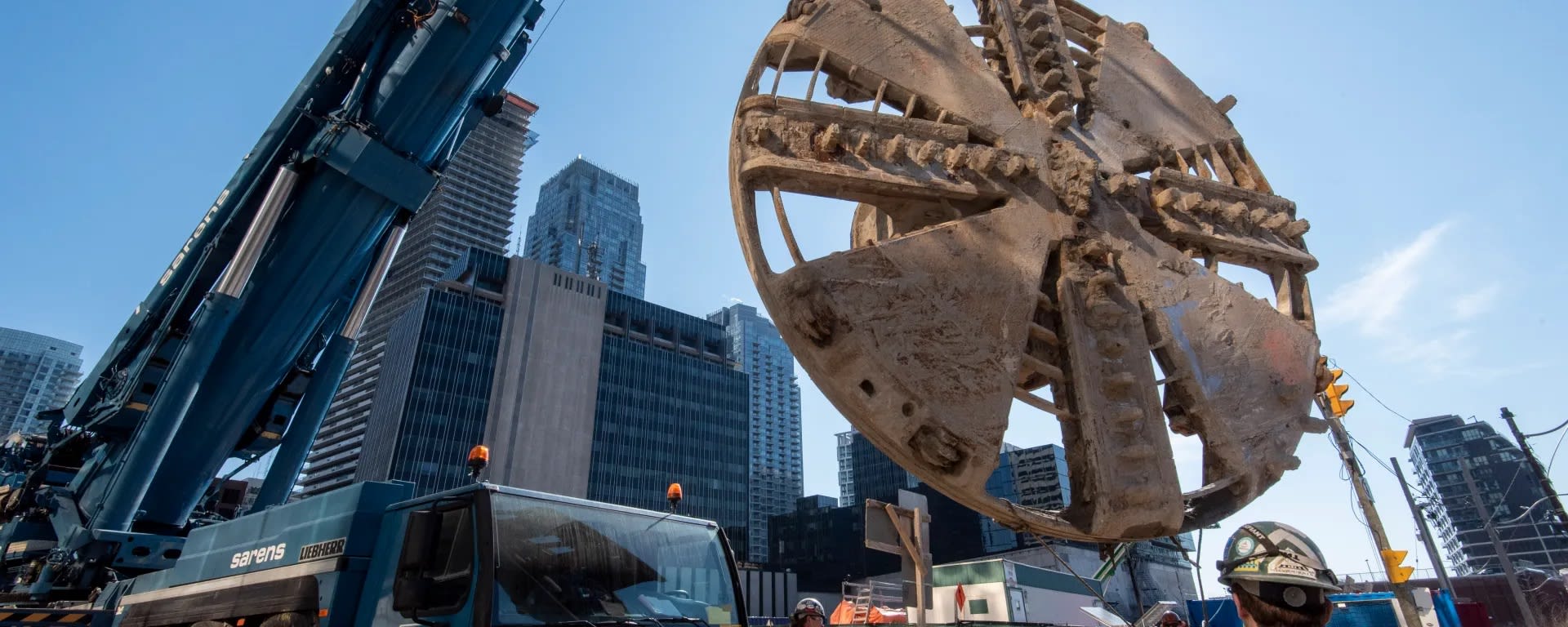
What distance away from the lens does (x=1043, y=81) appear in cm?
545

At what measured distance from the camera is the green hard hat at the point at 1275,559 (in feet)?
6.81

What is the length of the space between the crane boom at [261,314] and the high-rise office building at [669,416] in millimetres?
63439

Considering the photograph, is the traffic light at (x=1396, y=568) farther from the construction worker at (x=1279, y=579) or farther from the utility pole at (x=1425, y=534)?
the construction worker at (x=1279, y=579)

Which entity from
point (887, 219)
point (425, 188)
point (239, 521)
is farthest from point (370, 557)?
point (425, 188)

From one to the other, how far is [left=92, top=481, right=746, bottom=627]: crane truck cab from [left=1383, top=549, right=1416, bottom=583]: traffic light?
36.2 ft

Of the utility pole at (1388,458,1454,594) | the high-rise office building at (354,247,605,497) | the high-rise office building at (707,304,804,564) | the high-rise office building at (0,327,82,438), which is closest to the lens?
the utility pole at (1388,458,1454,594)

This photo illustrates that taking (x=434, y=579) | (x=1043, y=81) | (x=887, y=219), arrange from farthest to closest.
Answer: (x=1043, y=81) → (x=887, y=219) → (x=434, y=579)

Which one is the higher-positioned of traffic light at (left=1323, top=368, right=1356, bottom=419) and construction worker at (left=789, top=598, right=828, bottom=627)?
traffic light at (left=1323, top=368, right=1356, bottom=419)

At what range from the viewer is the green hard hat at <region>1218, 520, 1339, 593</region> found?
2076mm

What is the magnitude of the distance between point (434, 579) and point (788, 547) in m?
79.4

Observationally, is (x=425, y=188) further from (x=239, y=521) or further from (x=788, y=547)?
(x=788, y=547)

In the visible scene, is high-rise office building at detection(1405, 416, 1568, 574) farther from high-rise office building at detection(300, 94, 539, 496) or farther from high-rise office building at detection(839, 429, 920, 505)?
high-rise office building at detection(300, 94, 539, 496)

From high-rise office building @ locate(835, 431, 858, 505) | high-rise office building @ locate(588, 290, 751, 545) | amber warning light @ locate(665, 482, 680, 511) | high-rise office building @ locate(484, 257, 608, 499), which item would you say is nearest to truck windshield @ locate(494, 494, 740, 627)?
amber warning light @ locate(665, 482, 680, 511)

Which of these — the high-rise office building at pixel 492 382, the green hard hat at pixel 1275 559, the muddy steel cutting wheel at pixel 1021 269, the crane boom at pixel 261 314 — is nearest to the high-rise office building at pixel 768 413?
the high-rise office building at pixel 492 382
